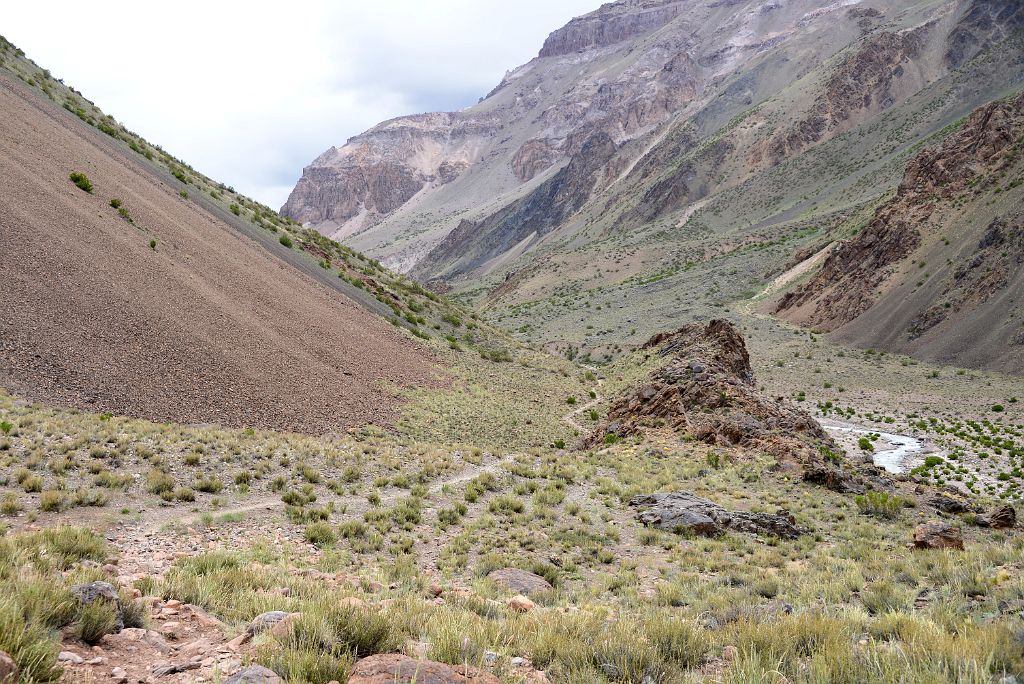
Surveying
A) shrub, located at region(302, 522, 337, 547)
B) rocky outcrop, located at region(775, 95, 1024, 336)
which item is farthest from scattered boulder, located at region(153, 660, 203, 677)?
rocky outcrop, located at region(775, 95, 1024, 336)

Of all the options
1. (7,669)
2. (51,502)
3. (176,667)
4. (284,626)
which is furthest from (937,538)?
(51,502)

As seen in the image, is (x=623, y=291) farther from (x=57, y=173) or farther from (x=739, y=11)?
(x=739, y=11)

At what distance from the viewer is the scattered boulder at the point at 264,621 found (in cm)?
456

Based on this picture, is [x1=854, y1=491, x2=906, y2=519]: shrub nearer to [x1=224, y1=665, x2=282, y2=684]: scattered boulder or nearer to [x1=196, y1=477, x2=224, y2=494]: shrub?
[x1=224, y1=665, x2=282, y2=684]: scattered boulder

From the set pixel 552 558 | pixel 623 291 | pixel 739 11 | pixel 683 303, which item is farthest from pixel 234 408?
pixel 739 11

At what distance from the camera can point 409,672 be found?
13.0ft

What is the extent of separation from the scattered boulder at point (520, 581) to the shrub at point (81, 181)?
810 inches

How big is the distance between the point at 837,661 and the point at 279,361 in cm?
1736

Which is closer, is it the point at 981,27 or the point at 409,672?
the point at 409,672

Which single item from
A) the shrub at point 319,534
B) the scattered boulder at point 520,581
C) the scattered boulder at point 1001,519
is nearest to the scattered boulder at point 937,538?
the scattered boulder at point 1001,519

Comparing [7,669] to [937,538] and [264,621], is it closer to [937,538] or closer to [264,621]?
[264,621]

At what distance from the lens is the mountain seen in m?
14.1

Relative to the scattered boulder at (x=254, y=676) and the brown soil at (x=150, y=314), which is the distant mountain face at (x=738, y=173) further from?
the scattered boulder at (x=254, y=676)

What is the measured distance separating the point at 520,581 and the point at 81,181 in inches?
836
